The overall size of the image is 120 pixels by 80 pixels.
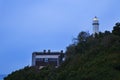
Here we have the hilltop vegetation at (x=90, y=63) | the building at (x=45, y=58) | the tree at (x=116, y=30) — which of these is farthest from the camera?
the building at (x=45, y=58)

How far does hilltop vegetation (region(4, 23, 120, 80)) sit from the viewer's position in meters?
34.0

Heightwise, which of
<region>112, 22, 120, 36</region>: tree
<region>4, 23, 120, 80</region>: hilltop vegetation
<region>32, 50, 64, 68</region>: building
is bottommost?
<region>4, 23, 120, 80</region>: hilltop vegetation

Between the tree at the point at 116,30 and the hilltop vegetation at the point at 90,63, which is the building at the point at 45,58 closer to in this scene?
the hilltop vegetation at the point at 90,63

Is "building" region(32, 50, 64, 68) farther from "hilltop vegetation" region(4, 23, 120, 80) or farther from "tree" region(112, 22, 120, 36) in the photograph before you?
"tree" region(112, 22, 120, 36)

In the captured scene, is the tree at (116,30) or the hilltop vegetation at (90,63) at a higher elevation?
the tree at (116,30)

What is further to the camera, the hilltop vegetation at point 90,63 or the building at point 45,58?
the building at point 45,58

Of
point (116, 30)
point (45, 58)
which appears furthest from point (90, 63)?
point (45, 58)

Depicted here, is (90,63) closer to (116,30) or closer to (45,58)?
(116,30)

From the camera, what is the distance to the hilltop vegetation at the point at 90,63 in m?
34.0

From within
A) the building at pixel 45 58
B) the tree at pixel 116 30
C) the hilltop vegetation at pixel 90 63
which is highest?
the building at pixel 45 58

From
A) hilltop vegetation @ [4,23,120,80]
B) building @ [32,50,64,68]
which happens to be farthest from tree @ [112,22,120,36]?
building @ [32,50,64,68]

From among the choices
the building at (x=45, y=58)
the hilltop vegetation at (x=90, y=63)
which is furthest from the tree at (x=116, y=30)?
the building at (x=45, y=58)

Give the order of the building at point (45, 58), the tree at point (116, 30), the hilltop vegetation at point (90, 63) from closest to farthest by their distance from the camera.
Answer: the hilltop vegetation at point (90, 63)
the tree at point (116, 30)
the building at point (45, 58)

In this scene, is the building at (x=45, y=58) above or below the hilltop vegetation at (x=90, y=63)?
above
